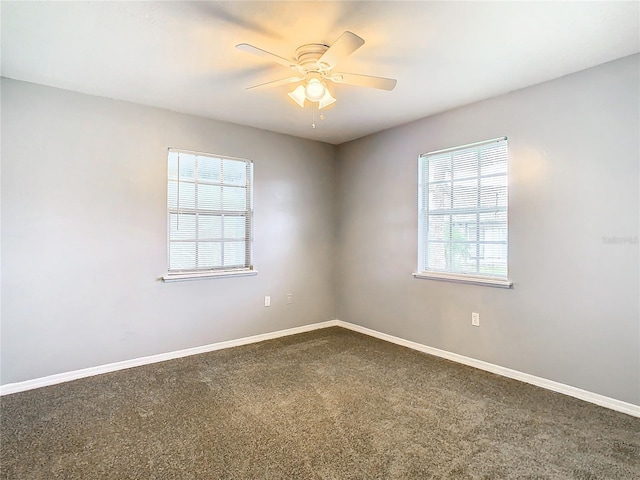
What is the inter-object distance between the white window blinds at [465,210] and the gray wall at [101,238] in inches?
70.8

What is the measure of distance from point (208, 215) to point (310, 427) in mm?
2414

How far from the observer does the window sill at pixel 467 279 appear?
3078 mm

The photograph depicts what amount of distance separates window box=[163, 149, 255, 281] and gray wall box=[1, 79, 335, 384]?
0.35 ft

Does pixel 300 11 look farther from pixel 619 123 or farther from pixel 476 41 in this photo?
pixel 619 123

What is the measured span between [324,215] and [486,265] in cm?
215

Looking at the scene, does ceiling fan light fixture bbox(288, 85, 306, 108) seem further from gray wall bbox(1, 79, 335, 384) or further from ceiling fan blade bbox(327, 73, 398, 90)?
gray wall bbox(1, 79, 335, 384)

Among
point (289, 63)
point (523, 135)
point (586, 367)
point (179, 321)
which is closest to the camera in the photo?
point (289, 63)

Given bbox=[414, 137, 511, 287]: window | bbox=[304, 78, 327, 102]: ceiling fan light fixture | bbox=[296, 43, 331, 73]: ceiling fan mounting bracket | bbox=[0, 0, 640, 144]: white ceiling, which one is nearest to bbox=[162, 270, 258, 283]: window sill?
bbox=[0, 0, 640, 144]: white ceiling

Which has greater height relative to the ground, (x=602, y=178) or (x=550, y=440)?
(x=602, y=178)

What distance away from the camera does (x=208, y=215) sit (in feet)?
12.4


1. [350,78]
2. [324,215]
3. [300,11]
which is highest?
[300,11]

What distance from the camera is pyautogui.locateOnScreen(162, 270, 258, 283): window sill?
11.4 feet

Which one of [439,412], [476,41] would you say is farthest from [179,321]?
[476,41]

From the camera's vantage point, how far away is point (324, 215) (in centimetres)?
472
